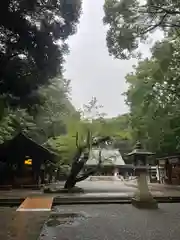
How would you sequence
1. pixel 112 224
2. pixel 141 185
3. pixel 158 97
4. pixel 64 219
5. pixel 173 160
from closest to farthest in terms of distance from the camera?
pixel 112 224
pixel 64 219
pixel 141 185
pixel 158 97
pixel 173 160

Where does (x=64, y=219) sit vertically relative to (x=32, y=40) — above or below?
below

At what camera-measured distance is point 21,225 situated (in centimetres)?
923

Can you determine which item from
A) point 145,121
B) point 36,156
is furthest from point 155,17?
point 145,121

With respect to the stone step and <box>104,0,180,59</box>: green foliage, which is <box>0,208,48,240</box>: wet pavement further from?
<box>104,0,180,59</box>: green foliage

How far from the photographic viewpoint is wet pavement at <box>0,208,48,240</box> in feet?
25.3

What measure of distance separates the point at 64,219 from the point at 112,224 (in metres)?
1.69

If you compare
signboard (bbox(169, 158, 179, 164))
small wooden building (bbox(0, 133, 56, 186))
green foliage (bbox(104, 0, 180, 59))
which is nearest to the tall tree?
green foliage (bbox(104, 0, 180, 59))

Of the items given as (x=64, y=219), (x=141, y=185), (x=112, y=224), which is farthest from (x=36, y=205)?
(x=112, y=224)

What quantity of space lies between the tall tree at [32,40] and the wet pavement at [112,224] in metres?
4.94

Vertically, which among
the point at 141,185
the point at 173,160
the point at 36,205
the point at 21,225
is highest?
the point at 173,160

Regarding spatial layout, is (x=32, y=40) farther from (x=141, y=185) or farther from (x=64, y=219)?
(x=141, y=185)

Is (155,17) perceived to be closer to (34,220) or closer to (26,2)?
(26,2)

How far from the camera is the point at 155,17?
1421 centimetres

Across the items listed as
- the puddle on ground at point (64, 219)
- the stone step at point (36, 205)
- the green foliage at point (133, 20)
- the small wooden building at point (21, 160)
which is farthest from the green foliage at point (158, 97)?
the puddle on ground at point (64, 219)
